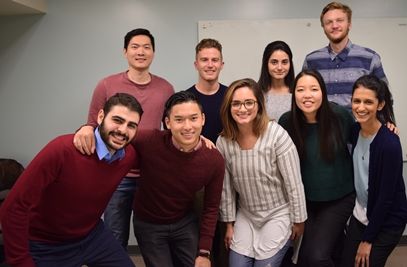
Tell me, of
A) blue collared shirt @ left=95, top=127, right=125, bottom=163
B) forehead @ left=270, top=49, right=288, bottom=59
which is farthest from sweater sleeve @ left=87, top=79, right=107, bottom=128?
forehead @ left=270, top=49, right=288, bottom=59

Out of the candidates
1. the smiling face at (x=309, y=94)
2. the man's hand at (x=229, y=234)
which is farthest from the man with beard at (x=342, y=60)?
the man's hand at (x=229, y=234)

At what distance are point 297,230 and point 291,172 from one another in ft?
1.21

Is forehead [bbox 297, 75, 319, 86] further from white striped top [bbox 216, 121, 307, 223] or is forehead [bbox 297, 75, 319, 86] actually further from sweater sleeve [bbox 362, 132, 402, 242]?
sweater sleeve [bbox 362, 132, 402, 242]

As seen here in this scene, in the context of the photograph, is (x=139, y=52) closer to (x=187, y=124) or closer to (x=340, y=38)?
(x=187, y=124)

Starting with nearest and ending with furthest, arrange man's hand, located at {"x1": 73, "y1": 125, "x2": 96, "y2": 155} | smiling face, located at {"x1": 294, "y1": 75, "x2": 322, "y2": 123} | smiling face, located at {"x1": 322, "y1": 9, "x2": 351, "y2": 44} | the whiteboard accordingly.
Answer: man's hand, located at {"x1": 73, "y1": 125, "x2": 96, "y2": 155} < smiling face, located at {"x1": 294, "y1": 75, "x2": 322, "y2": 123} < smiling face, located at {"x1": 322, "y1": 9, "x2": 351, "y2": 44} < the whiteboard

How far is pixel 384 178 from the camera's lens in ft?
6.27

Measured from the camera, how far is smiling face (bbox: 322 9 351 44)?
2.41 metres

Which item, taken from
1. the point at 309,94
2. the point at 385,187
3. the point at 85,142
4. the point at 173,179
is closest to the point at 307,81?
the point at 309,94

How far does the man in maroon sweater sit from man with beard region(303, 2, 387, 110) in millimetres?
1074

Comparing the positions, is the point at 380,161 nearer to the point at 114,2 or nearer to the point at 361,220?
the point at 361,220

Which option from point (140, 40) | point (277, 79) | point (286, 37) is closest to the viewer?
point (140, 40)

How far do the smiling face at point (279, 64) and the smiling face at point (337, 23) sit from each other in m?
0.37

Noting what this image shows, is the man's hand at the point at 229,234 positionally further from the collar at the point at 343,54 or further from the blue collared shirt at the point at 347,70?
the collar at the point at 343,54

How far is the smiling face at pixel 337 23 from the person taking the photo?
2.41m
